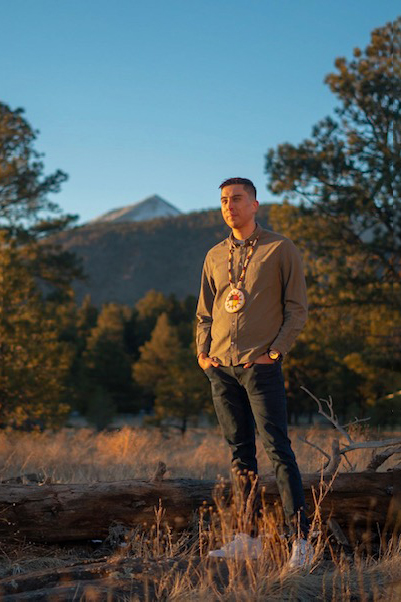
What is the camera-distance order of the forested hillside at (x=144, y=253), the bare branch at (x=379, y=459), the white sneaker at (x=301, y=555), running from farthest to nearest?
the forested hillside at (x=144, y=253) < the bare branch at (x=379, y=459) < the white sneaker at (x=301, y=555)

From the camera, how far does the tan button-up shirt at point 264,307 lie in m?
3.84

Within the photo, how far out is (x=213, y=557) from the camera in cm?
351

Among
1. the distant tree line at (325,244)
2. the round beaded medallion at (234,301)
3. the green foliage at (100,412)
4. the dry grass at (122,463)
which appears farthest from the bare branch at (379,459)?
the green foliage at (100,412)

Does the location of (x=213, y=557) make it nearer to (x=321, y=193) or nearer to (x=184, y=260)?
(x=321, y=193)

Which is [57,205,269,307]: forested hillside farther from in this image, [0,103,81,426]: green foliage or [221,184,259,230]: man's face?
[221,184,259,230]: man's face

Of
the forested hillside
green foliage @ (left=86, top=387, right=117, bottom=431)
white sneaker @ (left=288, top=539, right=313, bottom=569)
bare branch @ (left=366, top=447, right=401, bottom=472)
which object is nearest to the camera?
white sneaker @ (left=288, top=539, right=313, bottom=569)

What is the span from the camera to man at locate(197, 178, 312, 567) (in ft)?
12.4

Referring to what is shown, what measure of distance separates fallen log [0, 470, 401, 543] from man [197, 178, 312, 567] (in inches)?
22.1

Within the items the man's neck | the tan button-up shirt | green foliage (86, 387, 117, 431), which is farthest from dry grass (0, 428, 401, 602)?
green foliage (86, 387, 117, 431)

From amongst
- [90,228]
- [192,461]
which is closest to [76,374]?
[192,461]

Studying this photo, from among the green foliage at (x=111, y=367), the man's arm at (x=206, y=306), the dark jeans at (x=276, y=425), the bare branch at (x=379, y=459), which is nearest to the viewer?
the dark jeans at (x=276, y=425)

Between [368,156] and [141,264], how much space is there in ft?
291

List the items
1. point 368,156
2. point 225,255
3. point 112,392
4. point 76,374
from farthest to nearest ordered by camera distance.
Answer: point 112,392, point 76,374, point 368,156, point 225,255

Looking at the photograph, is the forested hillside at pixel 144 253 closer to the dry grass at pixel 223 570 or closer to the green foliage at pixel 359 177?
the green foliage at pixel 359 177
